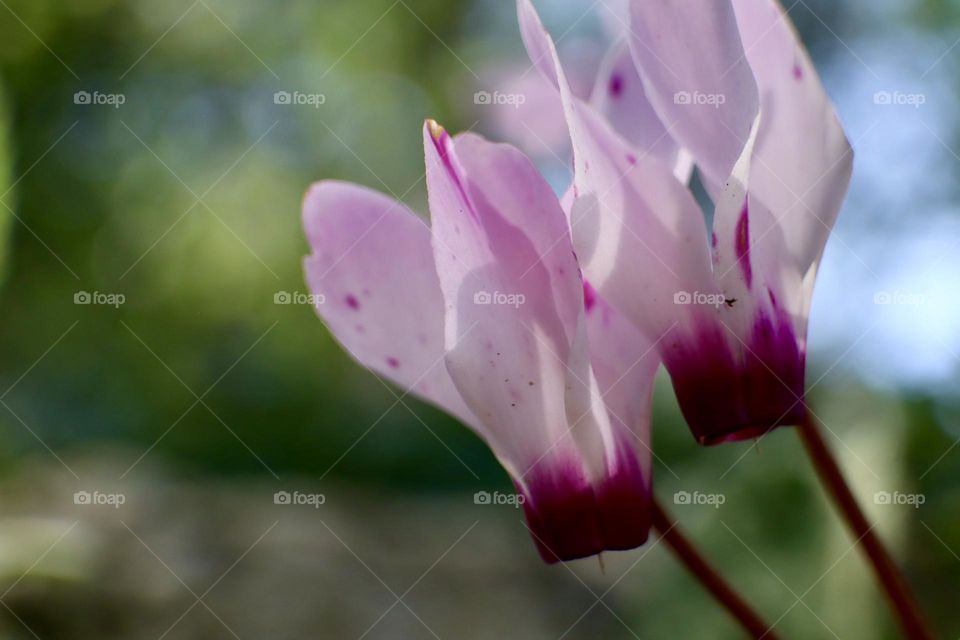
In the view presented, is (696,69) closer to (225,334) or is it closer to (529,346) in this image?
(529,346)

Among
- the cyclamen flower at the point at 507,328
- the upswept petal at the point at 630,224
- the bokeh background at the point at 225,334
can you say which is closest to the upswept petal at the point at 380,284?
the cyclamen flower at the point at 507,328

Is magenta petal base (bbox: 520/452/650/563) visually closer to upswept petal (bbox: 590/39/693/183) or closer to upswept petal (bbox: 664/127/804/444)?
upswept petal (bbox: 664/127/804/444)

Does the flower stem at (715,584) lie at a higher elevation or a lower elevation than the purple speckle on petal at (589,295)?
lower

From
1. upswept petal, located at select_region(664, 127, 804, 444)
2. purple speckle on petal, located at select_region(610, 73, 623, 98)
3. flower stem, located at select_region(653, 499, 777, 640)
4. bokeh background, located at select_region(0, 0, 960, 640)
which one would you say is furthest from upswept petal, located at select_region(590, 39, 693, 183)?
bokeh background, located at select_region(0, 0, 960, 640)

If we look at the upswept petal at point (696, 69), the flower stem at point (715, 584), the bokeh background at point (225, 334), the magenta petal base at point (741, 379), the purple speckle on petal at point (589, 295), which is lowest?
the bokeh background at point (225, 334)

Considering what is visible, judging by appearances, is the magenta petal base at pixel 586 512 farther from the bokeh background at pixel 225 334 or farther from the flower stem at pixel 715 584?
the bokeh background at pixel 225 334

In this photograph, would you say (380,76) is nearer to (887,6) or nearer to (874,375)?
(887,6)
